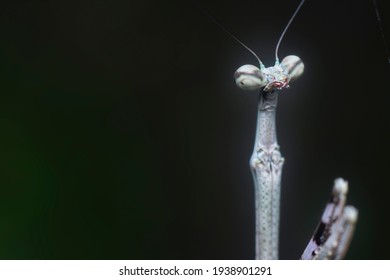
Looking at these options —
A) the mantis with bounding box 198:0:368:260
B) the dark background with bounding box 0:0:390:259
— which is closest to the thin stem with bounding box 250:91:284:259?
the mantis with bounding box 198:0:368:260

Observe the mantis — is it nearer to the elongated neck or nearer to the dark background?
the elongated neck

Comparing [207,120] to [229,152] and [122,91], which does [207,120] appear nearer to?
[229,152]

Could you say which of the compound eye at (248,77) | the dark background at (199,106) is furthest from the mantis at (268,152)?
the dark background at (199,106)

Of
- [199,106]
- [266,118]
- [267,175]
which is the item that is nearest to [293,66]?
[266,118]

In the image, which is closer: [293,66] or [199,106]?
[293,66]

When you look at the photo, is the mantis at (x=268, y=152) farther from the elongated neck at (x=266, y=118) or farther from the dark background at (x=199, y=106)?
the dark background at (x=199, y=106)

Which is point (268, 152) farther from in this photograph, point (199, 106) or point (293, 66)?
point (199, 106)
